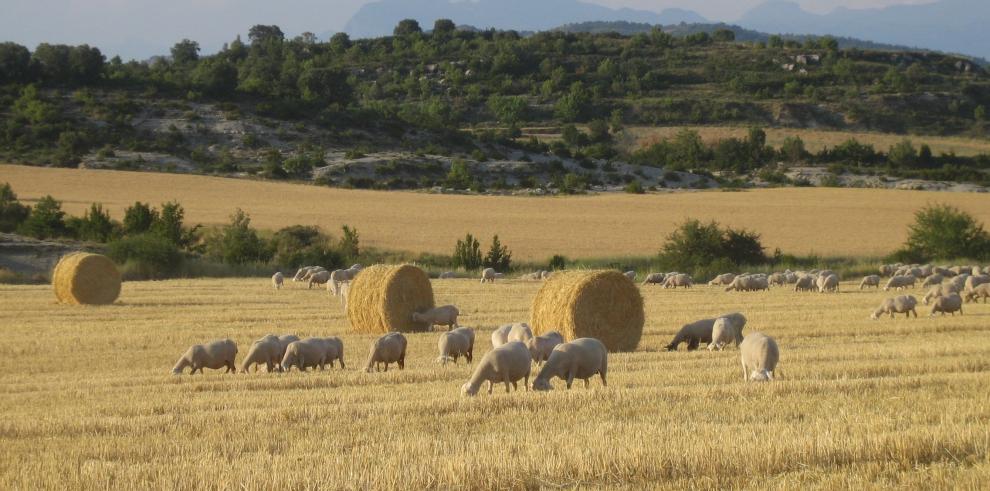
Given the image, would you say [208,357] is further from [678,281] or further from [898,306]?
[678,281]

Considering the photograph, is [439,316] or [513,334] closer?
[513,334]

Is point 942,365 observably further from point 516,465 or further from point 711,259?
point 711,259

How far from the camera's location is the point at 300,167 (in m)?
77.1

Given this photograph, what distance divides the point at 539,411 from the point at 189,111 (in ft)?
239

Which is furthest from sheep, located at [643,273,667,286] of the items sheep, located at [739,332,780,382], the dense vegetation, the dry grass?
the dry grass

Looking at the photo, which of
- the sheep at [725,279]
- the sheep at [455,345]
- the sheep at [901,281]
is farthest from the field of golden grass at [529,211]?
the sheep at [455,345]

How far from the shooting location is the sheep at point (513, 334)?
17.7 metres

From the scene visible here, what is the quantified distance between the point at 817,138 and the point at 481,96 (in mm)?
31847

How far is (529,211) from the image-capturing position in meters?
65.9

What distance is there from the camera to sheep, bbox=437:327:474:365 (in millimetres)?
17953

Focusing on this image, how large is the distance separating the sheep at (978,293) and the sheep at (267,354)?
18.3 m

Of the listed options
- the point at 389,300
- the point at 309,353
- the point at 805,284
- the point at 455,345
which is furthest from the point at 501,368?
the point at 805,284

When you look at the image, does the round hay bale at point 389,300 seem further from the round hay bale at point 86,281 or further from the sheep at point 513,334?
the round hay bale at point 86,281

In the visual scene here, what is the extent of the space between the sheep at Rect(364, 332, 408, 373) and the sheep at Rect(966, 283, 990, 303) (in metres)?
17.2
